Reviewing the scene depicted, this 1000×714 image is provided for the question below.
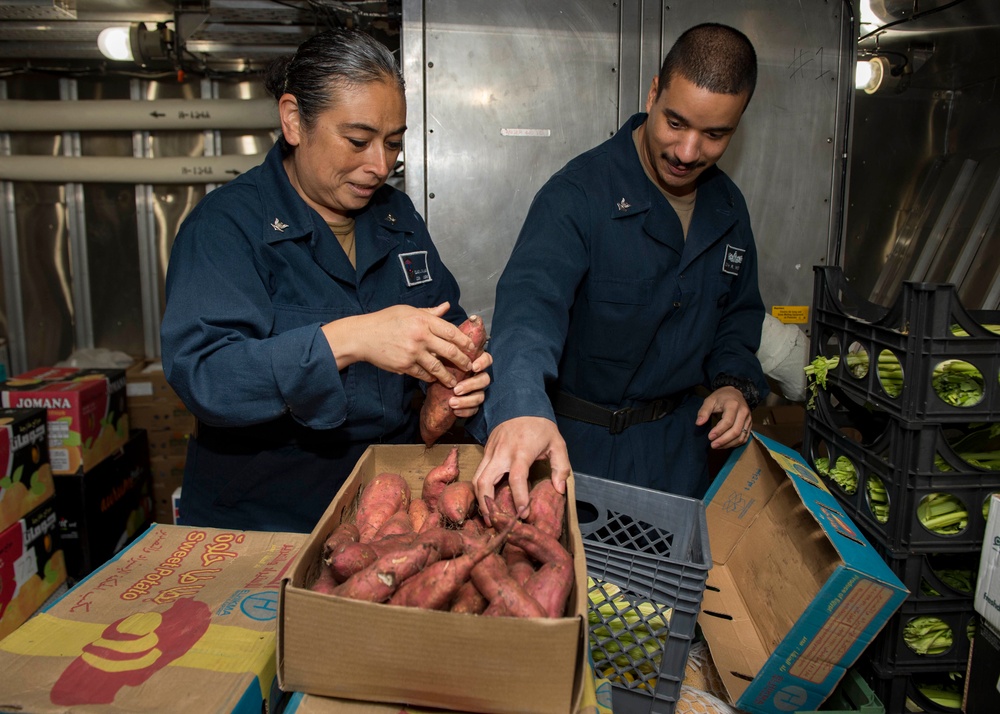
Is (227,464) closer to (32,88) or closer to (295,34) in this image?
(295,34)

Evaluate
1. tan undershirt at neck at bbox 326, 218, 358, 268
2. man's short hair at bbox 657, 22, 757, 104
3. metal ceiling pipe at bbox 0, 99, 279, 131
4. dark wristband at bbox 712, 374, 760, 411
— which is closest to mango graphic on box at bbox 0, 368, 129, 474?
metal ceiling pipe at bbox 0, 99, 279, 131

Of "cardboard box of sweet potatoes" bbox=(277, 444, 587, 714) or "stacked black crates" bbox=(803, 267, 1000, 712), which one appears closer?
"cardboard box of sweet potatoes" bbox=(277, 444, 587, 714)

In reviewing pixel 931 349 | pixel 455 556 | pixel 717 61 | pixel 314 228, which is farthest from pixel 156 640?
pixel 717 61

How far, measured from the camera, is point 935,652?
4.99 ft

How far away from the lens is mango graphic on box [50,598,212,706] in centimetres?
95

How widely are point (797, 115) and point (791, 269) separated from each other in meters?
0.66

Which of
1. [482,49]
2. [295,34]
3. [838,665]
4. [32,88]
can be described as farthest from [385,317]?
[32,88]

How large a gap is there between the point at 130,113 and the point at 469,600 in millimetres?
3687

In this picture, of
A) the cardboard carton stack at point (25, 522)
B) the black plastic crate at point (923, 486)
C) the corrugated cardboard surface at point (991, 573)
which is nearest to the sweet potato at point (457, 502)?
the black plastic crate at point (923, 486)

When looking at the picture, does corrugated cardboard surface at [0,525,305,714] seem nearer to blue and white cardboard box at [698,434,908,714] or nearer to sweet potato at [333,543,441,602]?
sweet potato at [333,543,441,602]

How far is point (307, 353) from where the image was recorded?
133 cm

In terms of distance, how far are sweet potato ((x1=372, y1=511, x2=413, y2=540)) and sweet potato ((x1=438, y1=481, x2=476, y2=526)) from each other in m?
0.07

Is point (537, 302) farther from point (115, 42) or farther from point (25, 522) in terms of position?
point (115, 42)

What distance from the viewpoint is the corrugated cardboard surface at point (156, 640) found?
94cm
